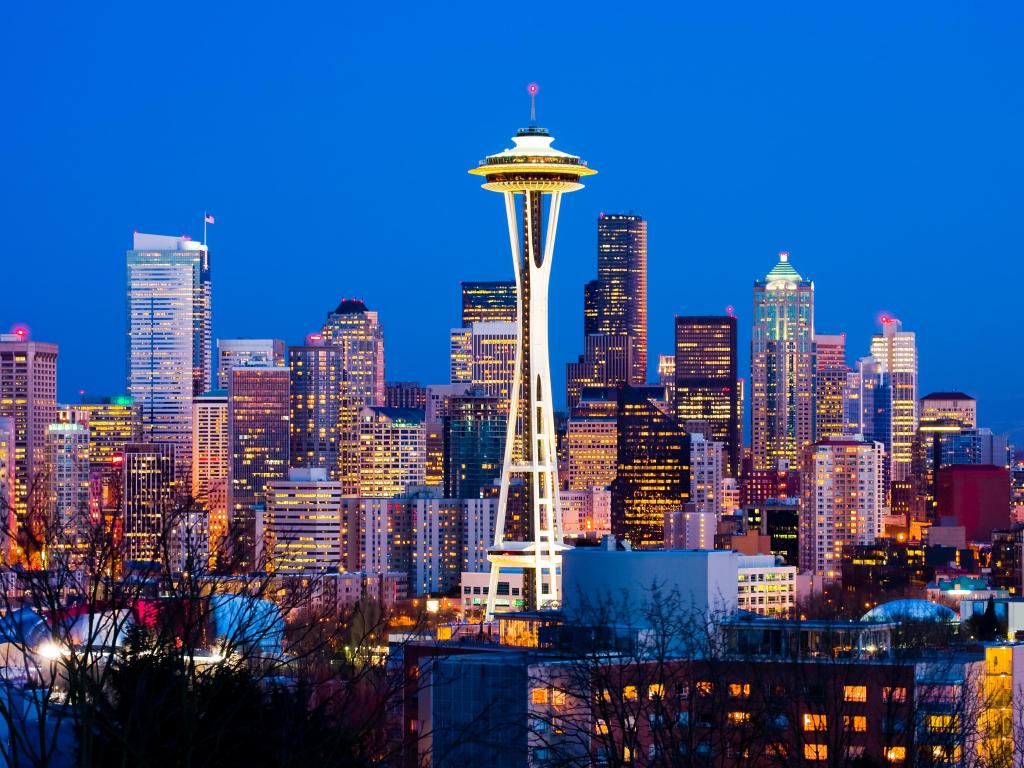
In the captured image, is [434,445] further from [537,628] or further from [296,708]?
[296,708]

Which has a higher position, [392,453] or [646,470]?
[392,453]

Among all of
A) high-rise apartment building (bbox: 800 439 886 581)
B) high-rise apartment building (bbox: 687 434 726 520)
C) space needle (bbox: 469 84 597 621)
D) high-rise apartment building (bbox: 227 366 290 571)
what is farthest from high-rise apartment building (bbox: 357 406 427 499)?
space needle (bbox: 469 84 597 621)

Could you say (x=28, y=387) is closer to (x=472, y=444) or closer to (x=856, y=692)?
(x=472, y=444)

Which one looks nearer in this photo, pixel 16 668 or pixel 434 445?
pixel 16 668

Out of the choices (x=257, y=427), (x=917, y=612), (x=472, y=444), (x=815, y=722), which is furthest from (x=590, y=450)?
(x=815, y=722)

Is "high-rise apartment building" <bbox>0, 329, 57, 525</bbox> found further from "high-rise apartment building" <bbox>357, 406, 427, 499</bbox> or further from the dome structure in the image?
the dome structure

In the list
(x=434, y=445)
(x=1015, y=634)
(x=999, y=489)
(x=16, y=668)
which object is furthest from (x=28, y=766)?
(x=434, y=445)
